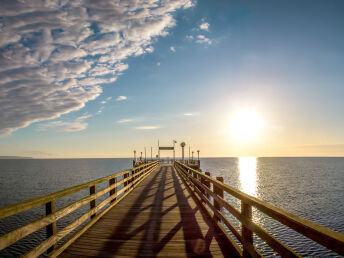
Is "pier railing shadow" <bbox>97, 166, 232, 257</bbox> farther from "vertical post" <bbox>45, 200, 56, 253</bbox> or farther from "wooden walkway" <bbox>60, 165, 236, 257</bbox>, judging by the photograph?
"vertical post" <bbox>45, 200, 56, 253</bbox>

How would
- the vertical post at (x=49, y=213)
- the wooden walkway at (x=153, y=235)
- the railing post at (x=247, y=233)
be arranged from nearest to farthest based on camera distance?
the railing post at (x=247, y=233), the vertical post at (x=49, y=213), the wooden walkway at (x=153, y=235)

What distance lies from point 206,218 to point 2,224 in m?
22.3

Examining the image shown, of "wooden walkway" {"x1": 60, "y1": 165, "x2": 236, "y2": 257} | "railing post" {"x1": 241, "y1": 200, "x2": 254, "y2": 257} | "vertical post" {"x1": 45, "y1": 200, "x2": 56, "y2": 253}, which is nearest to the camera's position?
"railing post" {"x1": 241, "y1": 200, "x2": 254, "y2": 257}

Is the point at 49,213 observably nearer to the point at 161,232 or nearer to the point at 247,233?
the point at 161,232

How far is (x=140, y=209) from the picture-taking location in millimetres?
7688

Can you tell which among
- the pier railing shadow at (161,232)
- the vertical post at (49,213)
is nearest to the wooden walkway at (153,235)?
the pier railing shadow at (161,232)

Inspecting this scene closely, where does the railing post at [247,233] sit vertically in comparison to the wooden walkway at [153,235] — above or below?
above

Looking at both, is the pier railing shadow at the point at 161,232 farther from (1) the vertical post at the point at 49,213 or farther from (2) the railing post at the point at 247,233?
(1) the vertical post at the point at 49,213

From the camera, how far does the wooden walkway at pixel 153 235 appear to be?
13.9ft

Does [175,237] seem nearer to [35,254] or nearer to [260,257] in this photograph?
[260,257]

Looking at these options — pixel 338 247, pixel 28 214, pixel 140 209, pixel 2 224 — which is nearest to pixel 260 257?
pixel 338 247

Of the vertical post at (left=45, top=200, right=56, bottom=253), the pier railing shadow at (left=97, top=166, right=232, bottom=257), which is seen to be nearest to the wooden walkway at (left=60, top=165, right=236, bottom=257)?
the pier railing shadow at (left=97, top=166, right=232, bottom=257)

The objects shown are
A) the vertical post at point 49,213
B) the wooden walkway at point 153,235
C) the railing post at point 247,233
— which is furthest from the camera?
the wooden walkway at point 153,235

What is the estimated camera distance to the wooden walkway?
4238 millimetres
